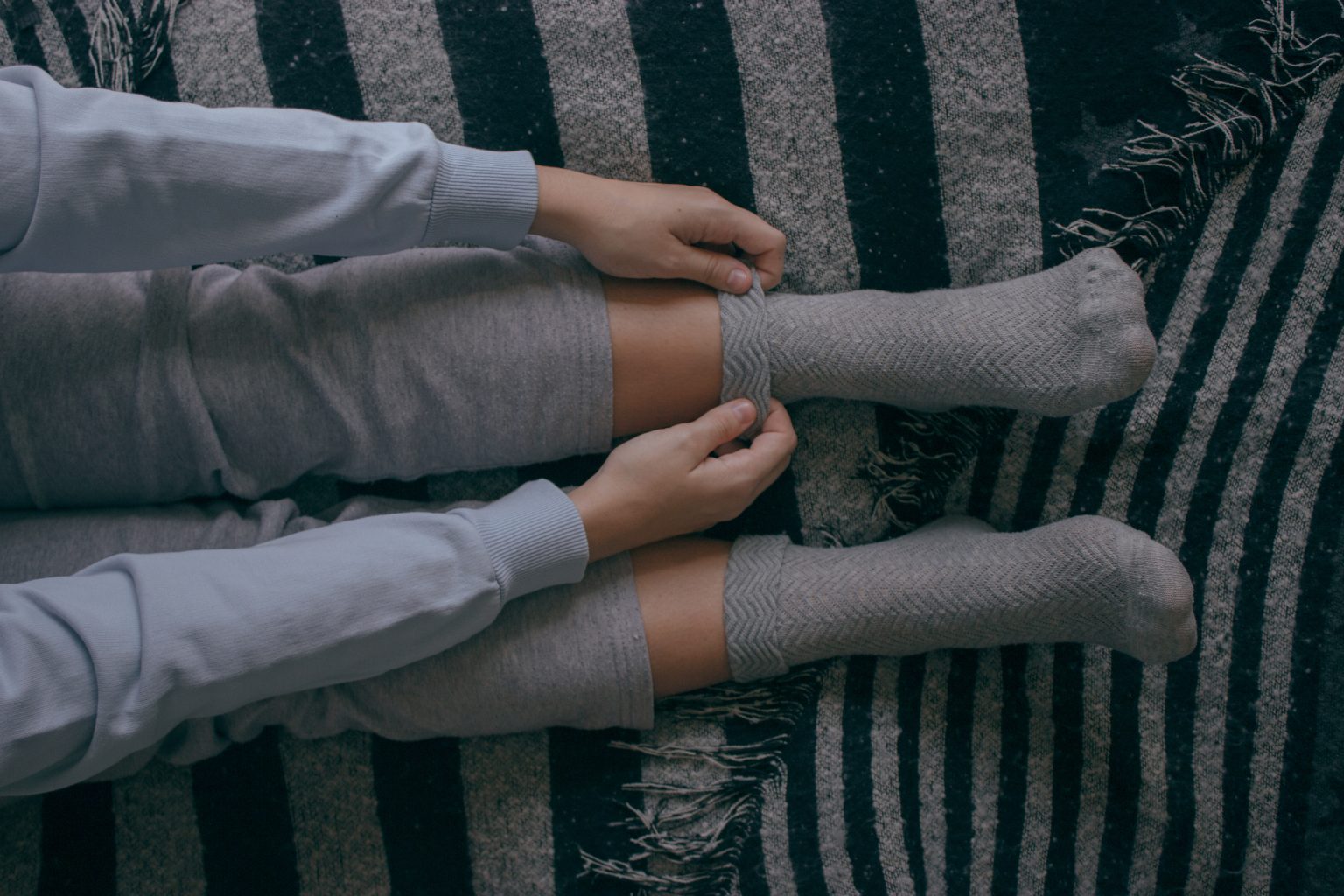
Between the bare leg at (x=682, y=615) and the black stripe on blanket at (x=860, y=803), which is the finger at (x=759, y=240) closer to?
the bare leg at (x=682, y=615)

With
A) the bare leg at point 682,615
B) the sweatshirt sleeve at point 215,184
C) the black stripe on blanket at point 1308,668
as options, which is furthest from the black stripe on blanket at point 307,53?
the black stripe on blanket at point 1308,668

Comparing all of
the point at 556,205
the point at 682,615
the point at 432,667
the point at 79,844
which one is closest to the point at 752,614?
the point at 682,615

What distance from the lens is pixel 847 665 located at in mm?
843

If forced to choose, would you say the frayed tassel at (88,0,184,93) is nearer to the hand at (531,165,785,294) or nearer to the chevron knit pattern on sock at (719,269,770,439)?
the hand at (531,165,785,294)

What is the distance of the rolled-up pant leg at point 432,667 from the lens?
748mm

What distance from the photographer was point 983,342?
0.77 m

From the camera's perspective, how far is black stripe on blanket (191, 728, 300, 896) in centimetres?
82

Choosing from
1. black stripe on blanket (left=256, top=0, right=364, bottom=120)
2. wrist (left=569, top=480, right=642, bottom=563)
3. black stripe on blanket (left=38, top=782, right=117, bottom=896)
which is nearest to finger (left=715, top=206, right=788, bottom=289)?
wrist (left=569, top=480, right=642, bottom=563)

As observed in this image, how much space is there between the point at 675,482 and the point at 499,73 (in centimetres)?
40

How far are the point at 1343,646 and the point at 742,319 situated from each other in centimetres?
58

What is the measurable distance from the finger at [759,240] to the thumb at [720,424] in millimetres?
113

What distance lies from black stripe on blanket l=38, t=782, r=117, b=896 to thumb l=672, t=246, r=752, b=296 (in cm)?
67

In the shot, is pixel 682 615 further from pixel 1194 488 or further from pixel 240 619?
pixel 1194 488

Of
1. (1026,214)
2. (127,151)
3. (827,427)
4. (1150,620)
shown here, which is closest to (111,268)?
(127,151)
